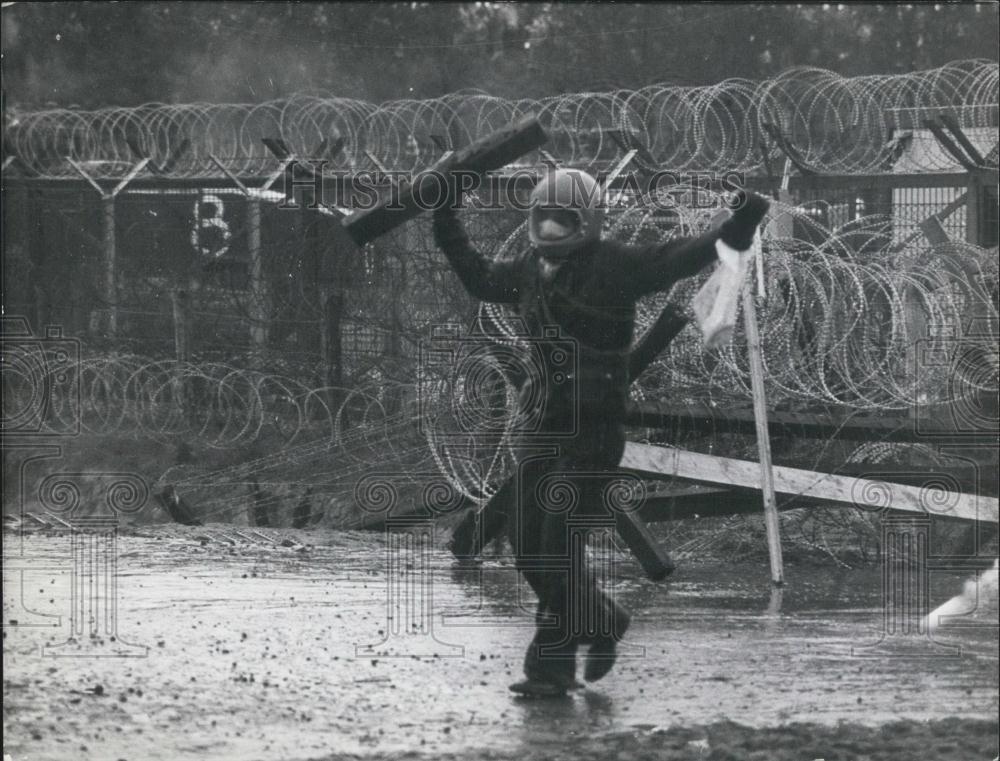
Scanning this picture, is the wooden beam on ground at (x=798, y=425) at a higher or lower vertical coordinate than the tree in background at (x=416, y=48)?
lower

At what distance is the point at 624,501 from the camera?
731cm

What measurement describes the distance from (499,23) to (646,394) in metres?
3.36

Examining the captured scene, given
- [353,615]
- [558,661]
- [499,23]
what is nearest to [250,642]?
[353,615]

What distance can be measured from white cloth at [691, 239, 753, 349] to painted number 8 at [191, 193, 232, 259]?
6057 millimetres

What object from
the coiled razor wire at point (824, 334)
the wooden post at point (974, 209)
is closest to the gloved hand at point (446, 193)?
the coiled razor wire at point (824, 334)

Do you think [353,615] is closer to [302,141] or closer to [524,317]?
[524,317]

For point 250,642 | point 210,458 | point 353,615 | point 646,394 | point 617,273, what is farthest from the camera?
point 210,458

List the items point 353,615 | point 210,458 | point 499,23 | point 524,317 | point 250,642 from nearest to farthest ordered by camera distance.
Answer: point 524,317, point 250,642, point 353,615, point 210,458, point 499,23

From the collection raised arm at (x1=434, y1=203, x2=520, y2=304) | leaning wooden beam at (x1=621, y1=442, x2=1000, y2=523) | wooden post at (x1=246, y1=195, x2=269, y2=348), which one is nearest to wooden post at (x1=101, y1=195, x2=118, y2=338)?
wooden post at (x1=246, y1=195, x2=269, y2=348)

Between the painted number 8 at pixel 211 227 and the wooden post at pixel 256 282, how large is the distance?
27cm

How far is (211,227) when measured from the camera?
1056 cm

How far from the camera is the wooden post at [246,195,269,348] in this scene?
10.2 m

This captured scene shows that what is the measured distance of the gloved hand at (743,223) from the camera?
4926 mm

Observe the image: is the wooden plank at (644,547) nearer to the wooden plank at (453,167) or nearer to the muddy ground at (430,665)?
the muddy ground at (430,665)
